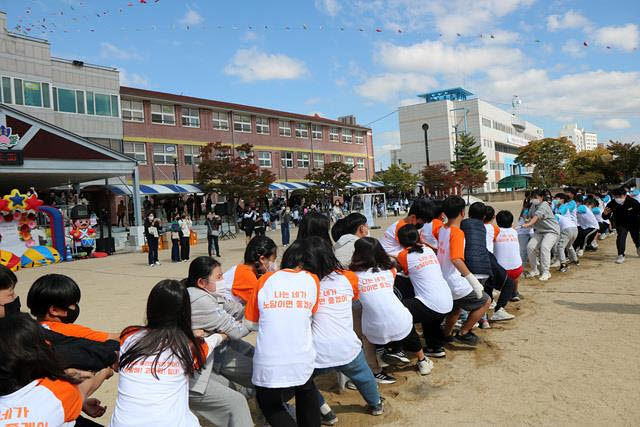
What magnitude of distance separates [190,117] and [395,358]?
30619mm

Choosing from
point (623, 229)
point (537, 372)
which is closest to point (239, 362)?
point (537, 372)

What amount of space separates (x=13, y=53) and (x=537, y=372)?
93.5 ft

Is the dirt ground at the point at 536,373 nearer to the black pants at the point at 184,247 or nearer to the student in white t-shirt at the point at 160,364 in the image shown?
the student in white t-shirt at the point at 160,364

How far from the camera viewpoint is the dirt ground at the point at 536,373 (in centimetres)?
345

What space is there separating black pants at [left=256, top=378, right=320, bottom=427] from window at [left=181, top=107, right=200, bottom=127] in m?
31.3

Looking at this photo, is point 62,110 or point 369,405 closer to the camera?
point 369,405

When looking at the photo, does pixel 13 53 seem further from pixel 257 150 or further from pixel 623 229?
pixel 623 229

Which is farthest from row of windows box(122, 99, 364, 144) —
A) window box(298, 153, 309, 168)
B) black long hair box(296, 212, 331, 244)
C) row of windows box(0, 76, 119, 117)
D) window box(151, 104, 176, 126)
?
black long hair box(296, 212, 331, 244)

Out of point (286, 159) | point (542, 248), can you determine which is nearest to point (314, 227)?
point (542, 248)

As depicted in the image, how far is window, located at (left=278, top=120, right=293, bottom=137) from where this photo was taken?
39006 millimetres

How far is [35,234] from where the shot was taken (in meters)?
15.7

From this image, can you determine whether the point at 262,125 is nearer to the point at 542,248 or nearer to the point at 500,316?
the point at 542,248

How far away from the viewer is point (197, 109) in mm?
32938

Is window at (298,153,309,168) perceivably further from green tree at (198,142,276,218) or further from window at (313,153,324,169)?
green tree at (198,142,276,218)
